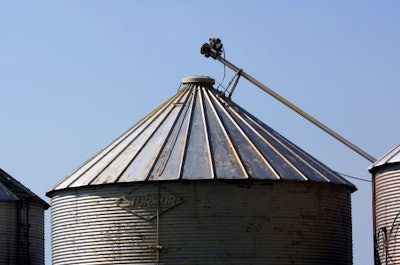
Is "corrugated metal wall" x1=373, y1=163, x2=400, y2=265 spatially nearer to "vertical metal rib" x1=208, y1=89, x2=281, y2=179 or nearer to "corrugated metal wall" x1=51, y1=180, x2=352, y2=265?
"corrugated metal wall" x1=51, y1=180, x2=352, y2=265

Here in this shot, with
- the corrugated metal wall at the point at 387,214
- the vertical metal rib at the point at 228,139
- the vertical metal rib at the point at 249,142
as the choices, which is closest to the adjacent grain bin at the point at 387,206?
the corrugated metal wall at the point at 387,214

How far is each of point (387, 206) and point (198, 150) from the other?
319 inches

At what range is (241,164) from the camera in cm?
5744

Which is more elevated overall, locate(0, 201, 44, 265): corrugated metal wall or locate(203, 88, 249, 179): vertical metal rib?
locate(203, 88, 249, 179): vertical metal rib

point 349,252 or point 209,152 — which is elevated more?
point 209,152

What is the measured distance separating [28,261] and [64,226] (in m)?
9.03

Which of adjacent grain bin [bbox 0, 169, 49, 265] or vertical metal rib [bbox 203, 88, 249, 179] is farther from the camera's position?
adjacent grain bin [bbox 0, 169, 49, 265]

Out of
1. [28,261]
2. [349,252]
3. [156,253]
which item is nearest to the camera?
[156,253]

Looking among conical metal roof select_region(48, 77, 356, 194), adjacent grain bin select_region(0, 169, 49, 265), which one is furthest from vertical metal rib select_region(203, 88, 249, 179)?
adjacent grain bin select_region(0, 169, 49, 265)

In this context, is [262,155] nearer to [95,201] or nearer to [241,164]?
[241,164]

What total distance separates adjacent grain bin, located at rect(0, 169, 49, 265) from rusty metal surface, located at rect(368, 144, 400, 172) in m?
18.2

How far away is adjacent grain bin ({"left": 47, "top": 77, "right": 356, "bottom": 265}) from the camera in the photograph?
184ft

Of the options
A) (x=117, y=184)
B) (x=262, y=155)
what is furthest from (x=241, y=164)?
(x=117, y=184)

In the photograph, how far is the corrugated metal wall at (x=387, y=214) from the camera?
56406mm
